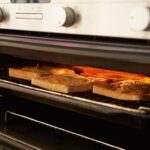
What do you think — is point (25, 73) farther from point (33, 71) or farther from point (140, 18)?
point (140, 18)

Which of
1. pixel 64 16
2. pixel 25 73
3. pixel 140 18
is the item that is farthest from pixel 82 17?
pixel 25 73

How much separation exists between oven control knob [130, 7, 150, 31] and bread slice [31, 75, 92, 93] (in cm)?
31

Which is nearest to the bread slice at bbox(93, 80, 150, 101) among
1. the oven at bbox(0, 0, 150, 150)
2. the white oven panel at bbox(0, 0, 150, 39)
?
the oven at bbox(0, 0, 150, 150)

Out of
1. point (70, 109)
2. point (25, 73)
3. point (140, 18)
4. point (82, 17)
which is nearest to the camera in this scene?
point (140, 18)

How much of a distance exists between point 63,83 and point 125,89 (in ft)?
0.60

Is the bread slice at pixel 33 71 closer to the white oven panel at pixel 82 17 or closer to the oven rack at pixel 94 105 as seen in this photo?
the oven rack at pixel 94 105

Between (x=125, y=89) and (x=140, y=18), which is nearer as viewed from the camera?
(x=140, y=18)

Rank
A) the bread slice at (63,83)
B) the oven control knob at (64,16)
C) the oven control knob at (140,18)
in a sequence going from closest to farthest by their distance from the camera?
1. the oven control knob at (140,18)
2. the oven control knob at (64,16)
3. the bread slice at (63,83)

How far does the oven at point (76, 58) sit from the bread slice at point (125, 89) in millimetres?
13

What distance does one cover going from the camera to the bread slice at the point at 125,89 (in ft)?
2.97

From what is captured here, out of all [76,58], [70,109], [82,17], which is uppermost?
[82,17]

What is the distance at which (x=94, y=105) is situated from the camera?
35.1 inches

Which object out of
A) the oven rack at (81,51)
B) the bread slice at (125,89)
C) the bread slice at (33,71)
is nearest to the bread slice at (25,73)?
the bread slice at (33,71)

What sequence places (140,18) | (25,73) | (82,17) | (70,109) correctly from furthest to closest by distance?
(25,73)
(70,109)
(82,17)
(140,18)
